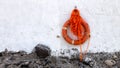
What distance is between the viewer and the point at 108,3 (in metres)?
6.75

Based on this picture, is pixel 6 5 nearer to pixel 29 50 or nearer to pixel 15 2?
pixel 15 2

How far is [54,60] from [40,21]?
30.4 inches

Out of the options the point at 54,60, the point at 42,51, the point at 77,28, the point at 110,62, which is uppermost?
the point at 77,28

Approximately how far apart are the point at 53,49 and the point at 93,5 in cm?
107

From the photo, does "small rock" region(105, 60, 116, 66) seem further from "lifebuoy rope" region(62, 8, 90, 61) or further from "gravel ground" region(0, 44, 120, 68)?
"lifebuoy rope" region(62, 8, 90, 61)

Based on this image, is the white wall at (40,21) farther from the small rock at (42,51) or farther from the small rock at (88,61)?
the small rock at (88,61)

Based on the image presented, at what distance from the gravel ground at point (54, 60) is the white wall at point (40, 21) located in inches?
5.8

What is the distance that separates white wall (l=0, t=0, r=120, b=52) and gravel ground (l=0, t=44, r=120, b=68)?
15 centimetres

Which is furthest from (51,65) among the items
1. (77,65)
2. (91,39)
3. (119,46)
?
(119,46)

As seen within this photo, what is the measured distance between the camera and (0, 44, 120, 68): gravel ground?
6148 millimetres

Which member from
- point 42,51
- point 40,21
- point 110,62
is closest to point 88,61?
point 110,62

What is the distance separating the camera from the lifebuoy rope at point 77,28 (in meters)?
6.57

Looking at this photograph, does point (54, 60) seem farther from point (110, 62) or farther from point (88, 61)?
point (110, 62)

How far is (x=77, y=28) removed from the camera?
21.6ft
